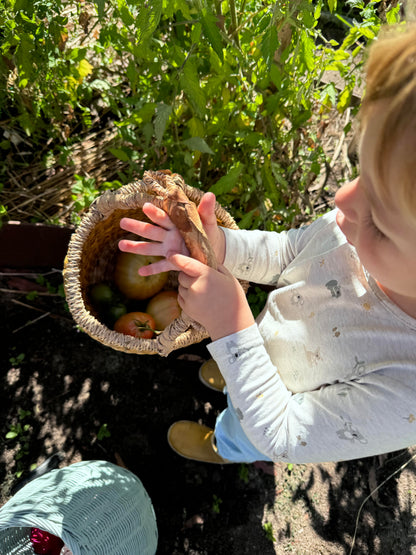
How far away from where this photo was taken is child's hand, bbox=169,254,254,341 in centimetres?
96

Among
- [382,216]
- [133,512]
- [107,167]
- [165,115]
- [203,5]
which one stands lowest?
[133,512]

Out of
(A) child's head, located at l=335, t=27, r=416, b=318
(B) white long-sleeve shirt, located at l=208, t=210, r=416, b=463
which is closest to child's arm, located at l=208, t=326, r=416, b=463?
(B) white long-sleeve shirt, located at l=208, t=210, r=416, b=463

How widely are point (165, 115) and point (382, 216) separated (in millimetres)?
635

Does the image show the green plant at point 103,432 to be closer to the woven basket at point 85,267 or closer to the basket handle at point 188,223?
the woven basket at point 85,267

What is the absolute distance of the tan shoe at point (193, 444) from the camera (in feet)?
5.67

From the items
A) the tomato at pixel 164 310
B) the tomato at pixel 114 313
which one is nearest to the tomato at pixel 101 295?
the tomato at pixel 114 313

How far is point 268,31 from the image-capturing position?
85cm

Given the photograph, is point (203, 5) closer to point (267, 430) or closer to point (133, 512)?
point (267, 430)

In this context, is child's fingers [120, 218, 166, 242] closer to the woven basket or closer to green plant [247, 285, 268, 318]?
the woven basket

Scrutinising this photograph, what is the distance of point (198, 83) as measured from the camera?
3.40 feet

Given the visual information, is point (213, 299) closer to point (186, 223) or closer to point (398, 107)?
point (186, 223)

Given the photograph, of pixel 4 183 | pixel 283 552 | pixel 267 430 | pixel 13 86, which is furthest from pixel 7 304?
pixel 283 552

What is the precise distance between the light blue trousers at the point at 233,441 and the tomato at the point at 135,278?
501 mm

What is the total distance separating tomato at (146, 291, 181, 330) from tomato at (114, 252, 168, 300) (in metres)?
0.05
